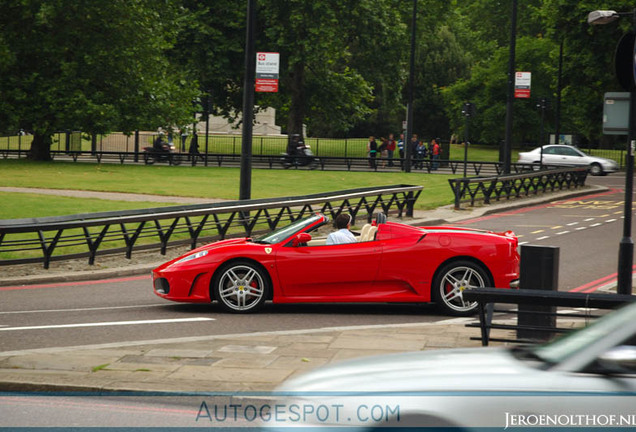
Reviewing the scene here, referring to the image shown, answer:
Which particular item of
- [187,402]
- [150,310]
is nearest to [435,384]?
[187,402]

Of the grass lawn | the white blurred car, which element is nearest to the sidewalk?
the grass lawn

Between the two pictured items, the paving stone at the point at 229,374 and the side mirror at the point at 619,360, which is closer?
the side mirror at the point at 619,360

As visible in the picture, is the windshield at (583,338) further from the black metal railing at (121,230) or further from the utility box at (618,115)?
the black metal railing at (121,230)

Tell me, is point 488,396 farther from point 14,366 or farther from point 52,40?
point 52,40

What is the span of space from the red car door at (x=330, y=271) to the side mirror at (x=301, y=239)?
3.7 inches

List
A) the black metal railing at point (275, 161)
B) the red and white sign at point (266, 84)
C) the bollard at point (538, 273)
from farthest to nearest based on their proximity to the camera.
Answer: the black metal railing at point (275, 161) → the red and white sign at point (266, 84) → the bollard at point (538, 273)

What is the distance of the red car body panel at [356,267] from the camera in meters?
11.8

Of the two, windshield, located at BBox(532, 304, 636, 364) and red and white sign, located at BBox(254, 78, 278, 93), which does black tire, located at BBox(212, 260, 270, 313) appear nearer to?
windshield, located at BBox(532, 304, 636, 364)

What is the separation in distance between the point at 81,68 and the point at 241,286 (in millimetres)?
33996

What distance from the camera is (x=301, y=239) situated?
11.9 metres

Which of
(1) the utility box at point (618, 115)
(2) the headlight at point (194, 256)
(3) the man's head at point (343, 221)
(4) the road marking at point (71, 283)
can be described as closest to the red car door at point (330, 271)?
(3) the man's head at point (343, 221)

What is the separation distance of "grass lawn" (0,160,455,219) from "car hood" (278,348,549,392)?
17904 millimetres

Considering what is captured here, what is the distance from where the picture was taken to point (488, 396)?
4598mm

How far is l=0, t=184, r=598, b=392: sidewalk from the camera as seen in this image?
7.74m
